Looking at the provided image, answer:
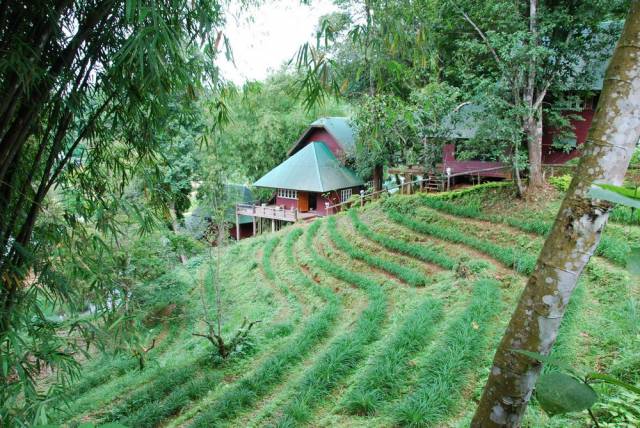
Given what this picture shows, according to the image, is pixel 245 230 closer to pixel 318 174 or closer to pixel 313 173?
pixel 313 173

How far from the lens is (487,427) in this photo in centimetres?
125

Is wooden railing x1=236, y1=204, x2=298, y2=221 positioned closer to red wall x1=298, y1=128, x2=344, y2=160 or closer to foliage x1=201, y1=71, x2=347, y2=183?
foliage x1=201, y1=71, x2=347, y2=183

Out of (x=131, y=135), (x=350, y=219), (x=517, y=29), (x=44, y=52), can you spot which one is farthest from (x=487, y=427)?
(x=350, y=219)

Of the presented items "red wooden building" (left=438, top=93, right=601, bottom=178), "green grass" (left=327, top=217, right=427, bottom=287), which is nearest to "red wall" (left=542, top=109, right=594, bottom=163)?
"red wooden building" (left=438, top=93, right=601, bottom=178)

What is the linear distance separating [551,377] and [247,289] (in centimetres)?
926

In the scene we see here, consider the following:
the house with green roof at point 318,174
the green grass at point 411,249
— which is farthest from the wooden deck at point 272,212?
the green grass at point 411,249

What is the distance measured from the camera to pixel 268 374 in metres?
4.80

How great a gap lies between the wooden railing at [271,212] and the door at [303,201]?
13.7 inches

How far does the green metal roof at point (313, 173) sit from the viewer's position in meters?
14.6

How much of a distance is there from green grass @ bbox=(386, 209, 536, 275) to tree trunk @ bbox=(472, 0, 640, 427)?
5773mm

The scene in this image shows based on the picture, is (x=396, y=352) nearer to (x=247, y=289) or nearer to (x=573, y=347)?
(x=573, y=347)

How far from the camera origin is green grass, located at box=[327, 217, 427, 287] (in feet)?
23.7

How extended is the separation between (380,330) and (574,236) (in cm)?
466

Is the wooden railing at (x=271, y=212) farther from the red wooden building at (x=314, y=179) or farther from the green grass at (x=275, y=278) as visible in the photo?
the green grass at (x=275, y=278)
